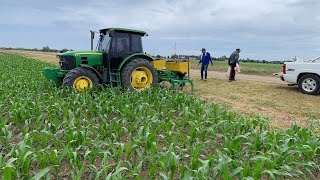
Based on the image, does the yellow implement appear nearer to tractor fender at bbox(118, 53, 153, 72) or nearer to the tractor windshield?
tractor fender at bbox(118, 53, 153, 72)

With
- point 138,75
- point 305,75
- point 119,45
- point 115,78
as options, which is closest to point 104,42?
point 119,45

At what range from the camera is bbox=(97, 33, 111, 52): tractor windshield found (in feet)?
30.5

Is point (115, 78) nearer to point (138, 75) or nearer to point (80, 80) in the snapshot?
point (138, 75)

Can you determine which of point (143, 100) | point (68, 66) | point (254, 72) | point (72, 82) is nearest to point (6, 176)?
point (143, 100)

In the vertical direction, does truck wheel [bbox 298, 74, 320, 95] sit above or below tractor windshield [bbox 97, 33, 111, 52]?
below

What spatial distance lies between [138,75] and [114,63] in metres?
0.75

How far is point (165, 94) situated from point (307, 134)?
4016 millimetres

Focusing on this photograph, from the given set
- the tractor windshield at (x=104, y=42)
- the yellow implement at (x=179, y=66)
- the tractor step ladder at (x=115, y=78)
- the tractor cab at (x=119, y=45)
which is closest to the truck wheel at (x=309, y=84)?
the yellow implement at (x=179, y=66)

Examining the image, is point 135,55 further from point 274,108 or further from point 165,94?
point 274,108

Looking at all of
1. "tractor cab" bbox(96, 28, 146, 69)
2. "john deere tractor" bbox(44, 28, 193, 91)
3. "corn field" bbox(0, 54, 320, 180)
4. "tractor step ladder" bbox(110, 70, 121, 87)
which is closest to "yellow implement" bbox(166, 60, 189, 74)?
"john deere tractor" bbox(44, 28, 193, 91)

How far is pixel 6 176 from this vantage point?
299cm

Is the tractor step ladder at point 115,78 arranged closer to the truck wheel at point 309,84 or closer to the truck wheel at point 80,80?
the truck wheel at point 80,80

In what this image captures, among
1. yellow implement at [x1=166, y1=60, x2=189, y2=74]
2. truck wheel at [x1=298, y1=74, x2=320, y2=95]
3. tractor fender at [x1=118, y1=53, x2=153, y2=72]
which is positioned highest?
tractor fender at [x1=118, y1=53, x2=153, y2=72]

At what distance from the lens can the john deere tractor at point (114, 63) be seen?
29.4 feet
